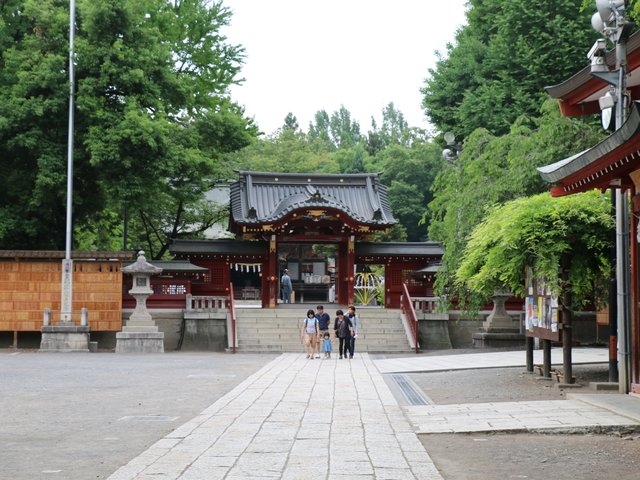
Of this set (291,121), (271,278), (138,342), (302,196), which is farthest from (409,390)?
(291,121)

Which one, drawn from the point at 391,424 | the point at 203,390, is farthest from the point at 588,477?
the point at 203,390

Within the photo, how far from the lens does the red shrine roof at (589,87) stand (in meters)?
13.6

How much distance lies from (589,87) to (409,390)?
6663 mm

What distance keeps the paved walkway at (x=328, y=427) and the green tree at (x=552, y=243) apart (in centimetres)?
268

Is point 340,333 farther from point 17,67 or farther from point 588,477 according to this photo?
point 588,477

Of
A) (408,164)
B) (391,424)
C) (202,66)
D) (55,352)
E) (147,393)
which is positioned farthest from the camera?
(408,164)

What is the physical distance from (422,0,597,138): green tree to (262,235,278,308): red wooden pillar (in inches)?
334

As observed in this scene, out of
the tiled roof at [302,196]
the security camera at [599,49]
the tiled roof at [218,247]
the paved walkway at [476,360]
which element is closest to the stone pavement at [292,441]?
the paved walkway at [476,360]

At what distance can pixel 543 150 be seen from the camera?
77.9 ft

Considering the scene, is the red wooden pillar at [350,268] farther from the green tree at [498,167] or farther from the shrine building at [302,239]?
the green tree at [498,167]

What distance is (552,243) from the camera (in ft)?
48.7

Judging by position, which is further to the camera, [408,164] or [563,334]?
[408,164]

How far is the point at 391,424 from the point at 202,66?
1020 inches

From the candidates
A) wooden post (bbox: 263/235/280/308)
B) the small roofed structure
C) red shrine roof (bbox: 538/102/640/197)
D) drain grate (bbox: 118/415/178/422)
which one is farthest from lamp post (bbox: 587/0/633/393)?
wooden post (bbox: 263/235/280/308)
